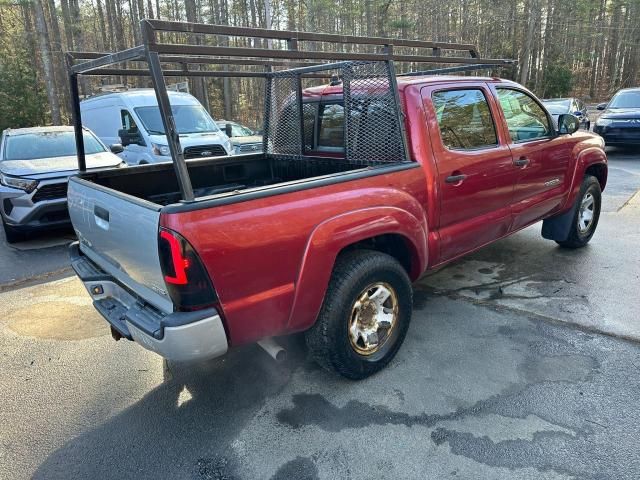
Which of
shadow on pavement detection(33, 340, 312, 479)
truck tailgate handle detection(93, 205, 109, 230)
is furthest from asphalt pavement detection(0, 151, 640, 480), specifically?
truck tailgate handle detection(93, 205, 109, 230)

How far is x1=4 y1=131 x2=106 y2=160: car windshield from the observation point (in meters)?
7.30

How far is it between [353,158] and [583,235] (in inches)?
132

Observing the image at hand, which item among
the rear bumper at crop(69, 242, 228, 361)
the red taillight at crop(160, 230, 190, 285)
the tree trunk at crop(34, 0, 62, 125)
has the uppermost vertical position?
the tree trunk at crop(34, 0, 62, 125)

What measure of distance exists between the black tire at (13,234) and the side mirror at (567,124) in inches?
268

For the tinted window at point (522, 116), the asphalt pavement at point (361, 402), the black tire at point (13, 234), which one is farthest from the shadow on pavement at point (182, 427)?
the black tire at point (13, 234)

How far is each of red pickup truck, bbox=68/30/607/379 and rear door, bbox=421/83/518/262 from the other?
0.01 meters

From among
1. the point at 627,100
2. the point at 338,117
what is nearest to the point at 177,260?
the point at 338,117

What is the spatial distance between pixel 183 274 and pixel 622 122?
1364cm

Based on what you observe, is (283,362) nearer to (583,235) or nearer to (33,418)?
(33,418)

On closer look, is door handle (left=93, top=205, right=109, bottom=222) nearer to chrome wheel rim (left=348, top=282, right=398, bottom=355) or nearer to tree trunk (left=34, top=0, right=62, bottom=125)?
chrome wheel rim (left=348, top=282, right=398, bottom=355)

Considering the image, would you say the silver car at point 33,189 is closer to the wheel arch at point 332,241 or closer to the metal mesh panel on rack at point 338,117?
the metal mesh panel on rack at point 338,117

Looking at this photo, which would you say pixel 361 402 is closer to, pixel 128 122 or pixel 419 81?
pixel 419 81

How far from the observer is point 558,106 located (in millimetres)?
14500

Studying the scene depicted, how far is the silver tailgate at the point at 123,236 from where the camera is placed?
2355 mm
